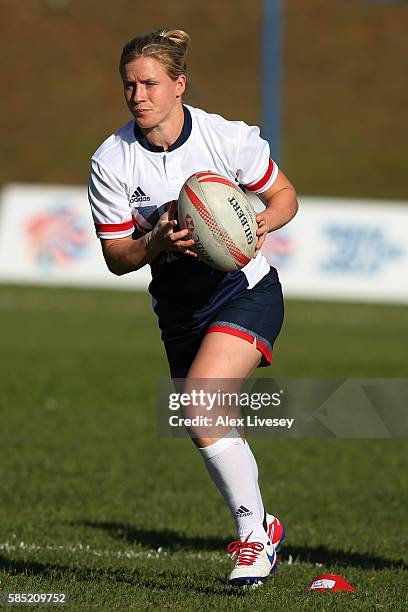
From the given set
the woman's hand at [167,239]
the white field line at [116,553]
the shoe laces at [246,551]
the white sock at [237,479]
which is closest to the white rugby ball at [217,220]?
the woman's hand at [167,239]

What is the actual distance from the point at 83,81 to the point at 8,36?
4064mm

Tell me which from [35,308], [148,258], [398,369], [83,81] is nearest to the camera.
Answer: [148,258]

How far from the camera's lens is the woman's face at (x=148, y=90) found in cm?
550

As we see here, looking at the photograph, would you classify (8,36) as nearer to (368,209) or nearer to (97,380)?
(368,209)

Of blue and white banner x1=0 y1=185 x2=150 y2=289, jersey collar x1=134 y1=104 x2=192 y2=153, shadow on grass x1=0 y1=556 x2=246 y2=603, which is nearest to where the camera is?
shadow on grass x1=0 y1=556 x2=246 y2=603

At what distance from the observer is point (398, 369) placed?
1474 cm

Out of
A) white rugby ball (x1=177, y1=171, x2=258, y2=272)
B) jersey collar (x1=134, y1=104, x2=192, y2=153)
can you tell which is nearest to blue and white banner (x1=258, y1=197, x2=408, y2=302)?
jersey collar (x1=134, y1=104, x2=192, y2=153)

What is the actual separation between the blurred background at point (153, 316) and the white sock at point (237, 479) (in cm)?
34

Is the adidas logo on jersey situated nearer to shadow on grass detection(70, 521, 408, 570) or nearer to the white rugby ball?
the white rugby ball

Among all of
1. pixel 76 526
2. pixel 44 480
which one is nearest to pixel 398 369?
pixel 44 480

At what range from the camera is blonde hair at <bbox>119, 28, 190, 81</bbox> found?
18.1 ft

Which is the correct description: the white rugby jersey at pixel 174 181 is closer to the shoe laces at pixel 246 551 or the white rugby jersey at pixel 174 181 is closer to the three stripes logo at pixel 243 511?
the three stripes logo at pixel 243 511

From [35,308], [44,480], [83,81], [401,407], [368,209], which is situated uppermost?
[83,81]
